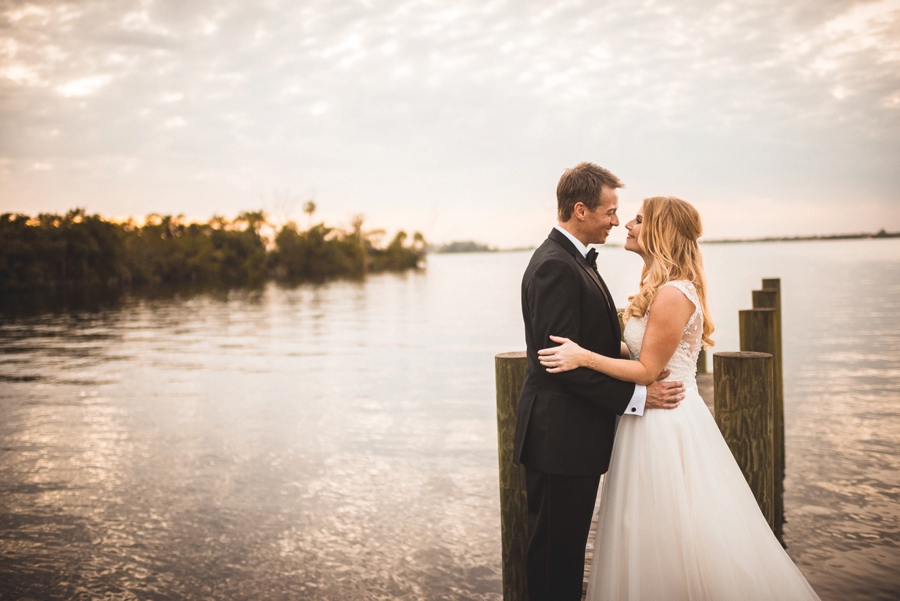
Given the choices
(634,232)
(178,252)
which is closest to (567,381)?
(634,232)

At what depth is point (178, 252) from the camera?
86688 mm

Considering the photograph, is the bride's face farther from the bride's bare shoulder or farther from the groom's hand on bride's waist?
the groom's hand on bride's waist

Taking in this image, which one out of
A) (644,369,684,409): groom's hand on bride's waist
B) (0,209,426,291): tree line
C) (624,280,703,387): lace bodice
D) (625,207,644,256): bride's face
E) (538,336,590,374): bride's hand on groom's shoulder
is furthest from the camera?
(0,209,426,291): tree line

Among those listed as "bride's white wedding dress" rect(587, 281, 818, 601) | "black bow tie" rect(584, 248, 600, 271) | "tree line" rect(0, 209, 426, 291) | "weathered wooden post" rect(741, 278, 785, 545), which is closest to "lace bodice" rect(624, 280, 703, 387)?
"bride's white wedding dress" rect(587, 281, 818, 601)

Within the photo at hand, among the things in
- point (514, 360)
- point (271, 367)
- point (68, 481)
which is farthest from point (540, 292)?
point (271, 367)

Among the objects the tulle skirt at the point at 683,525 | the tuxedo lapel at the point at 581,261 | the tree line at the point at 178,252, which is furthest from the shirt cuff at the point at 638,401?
the tree line at the point at 178,252

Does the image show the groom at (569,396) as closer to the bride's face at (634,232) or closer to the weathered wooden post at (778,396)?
the bride's face at (634,232)

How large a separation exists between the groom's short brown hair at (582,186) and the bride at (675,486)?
1.15 ft

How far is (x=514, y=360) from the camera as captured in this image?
3535 mm

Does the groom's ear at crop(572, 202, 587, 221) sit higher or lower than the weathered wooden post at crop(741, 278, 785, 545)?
higher

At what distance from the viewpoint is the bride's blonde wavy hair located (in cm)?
327

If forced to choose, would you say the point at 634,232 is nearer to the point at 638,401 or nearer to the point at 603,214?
the point at 603,214

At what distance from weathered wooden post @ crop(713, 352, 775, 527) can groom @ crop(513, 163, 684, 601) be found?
1.63 feet

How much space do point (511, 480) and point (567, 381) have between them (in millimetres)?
920
